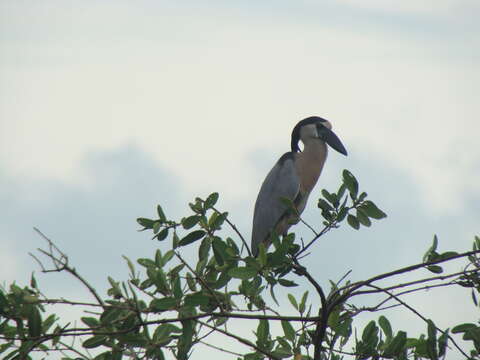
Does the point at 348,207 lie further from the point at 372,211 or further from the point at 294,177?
the point at 294,177

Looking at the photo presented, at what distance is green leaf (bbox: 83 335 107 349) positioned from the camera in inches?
108

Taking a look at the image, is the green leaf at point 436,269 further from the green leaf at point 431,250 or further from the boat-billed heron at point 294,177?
the boat-billed heron at point 294,177

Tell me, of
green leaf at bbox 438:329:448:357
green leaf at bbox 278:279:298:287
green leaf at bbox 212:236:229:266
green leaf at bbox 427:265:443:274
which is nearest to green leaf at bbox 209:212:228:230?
green leaf at bbox 212:236:229:266

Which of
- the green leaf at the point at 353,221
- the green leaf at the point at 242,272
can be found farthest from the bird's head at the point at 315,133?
the green leaf at the point at 242,272

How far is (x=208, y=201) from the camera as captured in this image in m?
3.21

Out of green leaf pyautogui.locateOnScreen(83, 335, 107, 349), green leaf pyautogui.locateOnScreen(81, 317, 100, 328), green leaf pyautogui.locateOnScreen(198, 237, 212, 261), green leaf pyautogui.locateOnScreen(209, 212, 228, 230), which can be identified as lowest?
green leaf pyautogui.locateOnScreen(83, 335, 107, 349)

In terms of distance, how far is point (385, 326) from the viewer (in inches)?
132

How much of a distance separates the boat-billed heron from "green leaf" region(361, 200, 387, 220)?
3.45 meters

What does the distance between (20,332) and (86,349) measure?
29 cm

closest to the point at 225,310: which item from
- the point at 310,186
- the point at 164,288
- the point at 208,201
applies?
the point at 164,288

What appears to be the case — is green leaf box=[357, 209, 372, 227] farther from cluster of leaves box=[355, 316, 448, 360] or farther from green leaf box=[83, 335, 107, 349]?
green leaf box=[83, 335, 107, 349]

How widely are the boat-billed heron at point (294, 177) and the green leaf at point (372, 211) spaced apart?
345 cm

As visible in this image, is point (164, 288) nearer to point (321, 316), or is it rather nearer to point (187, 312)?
point (187, 312)

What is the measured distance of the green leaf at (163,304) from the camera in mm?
2646
